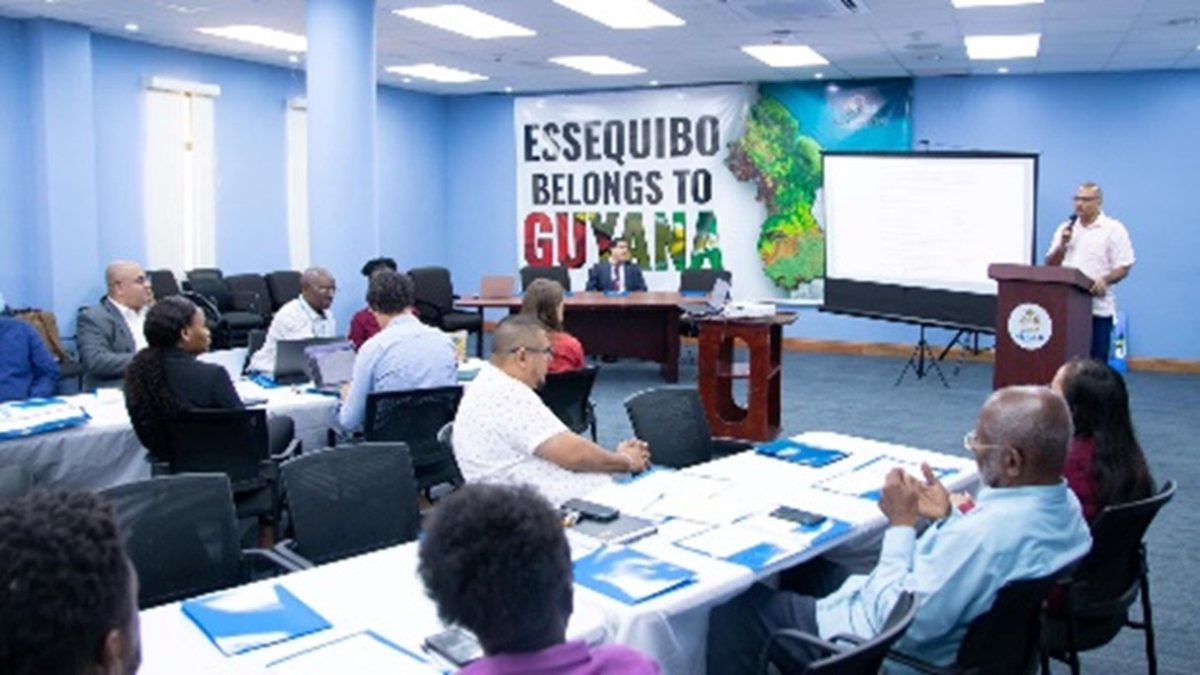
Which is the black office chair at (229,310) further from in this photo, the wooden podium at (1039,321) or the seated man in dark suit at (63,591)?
the seated man in dark suit at (63,591)

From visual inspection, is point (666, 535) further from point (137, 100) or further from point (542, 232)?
point (542, 232)

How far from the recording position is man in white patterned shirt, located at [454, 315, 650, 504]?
3.46 metres

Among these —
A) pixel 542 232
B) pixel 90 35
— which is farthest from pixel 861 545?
pixel 542 232

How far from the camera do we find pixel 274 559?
3115mm

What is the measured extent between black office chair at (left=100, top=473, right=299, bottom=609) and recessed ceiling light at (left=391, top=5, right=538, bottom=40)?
5.95m

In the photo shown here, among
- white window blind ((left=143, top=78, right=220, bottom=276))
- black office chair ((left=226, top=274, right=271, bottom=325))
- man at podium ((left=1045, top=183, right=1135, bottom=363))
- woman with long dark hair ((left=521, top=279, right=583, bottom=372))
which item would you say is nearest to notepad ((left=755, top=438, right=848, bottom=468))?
woman with long dark hair ((left=521, top=279, right=583, bottom=372))

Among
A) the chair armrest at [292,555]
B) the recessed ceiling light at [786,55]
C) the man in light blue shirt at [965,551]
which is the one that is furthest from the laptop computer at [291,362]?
the recessed ceiling light at [786,55]

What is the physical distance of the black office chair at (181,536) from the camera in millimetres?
2898

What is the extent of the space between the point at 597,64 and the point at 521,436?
8423 millimetres

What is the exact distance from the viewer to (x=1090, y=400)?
3.36 meters

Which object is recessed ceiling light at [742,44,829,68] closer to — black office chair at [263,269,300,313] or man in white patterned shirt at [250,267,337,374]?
black office chair at [263,269,300,313]

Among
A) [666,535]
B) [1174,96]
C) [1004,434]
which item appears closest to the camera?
[1004,434]

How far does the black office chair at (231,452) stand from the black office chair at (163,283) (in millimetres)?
5771

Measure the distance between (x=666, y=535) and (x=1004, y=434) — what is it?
0.92 meters
